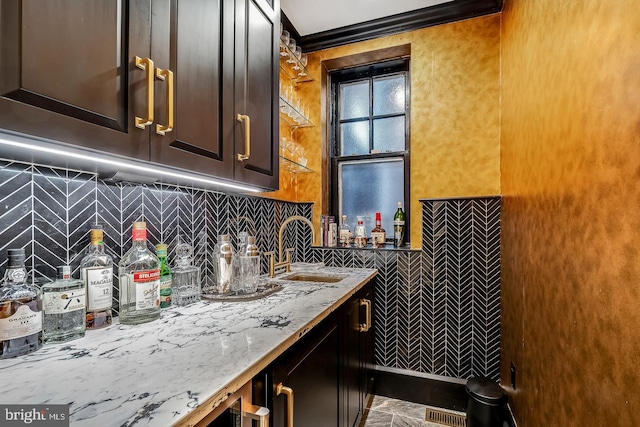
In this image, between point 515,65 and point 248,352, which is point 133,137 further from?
point 515,65

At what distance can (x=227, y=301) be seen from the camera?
1.29 meters

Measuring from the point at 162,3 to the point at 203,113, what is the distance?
0.34 metres

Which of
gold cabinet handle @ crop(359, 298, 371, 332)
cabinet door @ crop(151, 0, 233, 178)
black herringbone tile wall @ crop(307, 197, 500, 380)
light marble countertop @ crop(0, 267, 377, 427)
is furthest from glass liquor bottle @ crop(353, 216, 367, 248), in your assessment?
cabinet door @ crop(151, 0, 233, 178)

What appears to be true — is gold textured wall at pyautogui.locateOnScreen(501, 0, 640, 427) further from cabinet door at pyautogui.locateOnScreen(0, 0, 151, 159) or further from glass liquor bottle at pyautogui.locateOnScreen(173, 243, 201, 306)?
glass liquor bottle at pyautogui.locateOnScreen(173, 243, 201, 306)

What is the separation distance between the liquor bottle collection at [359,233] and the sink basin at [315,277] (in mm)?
422

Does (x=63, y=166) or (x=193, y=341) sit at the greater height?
(x=63, y=166)

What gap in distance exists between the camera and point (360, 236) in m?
2.39

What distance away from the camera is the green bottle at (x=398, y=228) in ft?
7.45

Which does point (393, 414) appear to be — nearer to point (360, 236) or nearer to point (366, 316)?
point (366, 316)

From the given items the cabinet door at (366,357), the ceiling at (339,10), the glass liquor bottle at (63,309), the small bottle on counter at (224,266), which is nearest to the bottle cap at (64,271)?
the glass liquor bottle at (63,309)

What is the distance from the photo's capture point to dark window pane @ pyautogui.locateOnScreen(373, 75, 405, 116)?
8.12 ft

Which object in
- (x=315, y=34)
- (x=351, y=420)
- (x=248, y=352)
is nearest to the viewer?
(x=248, y=352)

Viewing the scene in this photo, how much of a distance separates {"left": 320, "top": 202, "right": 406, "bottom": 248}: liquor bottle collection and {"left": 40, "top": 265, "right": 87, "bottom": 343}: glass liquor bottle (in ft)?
5.62

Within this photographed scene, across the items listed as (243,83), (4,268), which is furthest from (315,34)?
(4,268)
